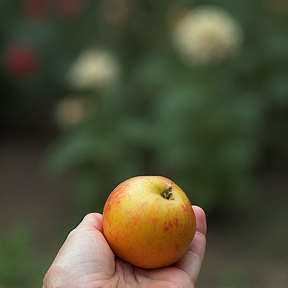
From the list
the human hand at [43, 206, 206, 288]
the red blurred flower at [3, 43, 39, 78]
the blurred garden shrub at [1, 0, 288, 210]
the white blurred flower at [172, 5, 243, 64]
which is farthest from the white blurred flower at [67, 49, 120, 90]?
the human hand at [43, 206, 206, 288]

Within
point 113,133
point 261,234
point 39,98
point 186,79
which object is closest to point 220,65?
point 186,79

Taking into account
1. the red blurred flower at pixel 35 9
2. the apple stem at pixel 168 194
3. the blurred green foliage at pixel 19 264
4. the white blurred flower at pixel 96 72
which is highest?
the red blurred flower at pixel 35 9

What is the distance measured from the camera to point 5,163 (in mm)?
5453

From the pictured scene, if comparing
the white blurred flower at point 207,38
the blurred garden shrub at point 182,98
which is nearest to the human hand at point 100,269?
the blurred garden shrub at point 182,98

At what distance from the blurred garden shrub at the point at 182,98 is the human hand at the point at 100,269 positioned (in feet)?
5.46

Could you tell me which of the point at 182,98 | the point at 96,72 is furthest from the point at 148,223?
the point at 96,72

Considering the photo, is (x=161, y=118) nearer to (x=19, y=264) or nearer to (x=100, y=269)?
(x=19, y=264)

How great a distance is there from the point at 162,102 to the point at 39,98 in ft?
6.38

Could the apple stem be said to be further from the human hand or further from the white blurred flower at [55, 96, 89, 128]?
the white blurred flower at [55, 96, 89, 128]

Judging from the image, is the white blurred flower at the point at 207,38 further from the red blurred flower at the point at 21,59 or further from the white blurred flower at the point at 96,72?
the red blurred flower at the point at 21,59

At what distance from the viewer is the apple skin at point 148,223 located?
74.6 inches

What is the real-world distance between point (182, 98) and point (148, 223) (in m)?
1.90

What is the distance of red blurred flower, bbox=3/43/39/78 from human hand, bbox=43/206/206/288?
9.82 feet

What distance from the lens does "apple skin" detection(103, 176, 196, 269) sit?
1.89 meters
